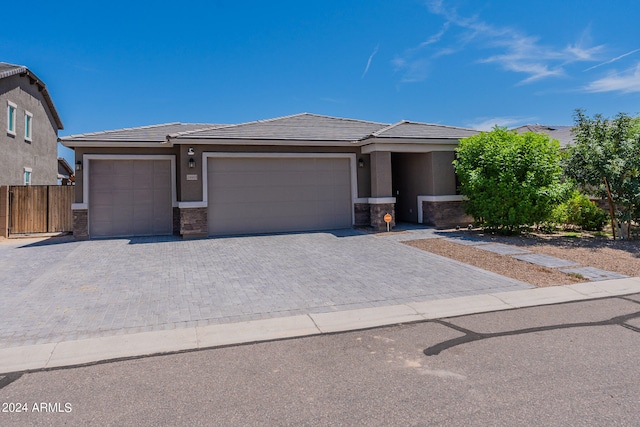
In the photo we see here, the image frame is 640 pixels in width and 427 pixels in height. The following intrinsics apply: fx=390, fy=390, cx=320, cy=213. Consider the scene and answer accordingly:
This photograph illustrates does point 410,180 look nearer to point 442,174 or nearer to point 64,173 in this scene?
point 442,174

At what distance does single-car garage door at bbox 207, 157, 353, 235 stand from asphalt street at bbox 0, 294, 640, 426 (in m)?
A: 9.47

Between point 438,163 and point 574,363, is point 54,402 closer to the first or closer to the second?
point 574,363

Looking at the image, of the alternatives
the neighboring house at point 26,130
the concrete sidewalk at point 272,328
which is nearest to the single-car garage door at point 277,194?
the concrete sidewalk at point 272,328

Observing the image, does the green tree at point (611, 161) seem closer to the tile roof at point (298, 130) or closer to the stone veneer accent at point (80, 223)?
the tile roof at point (298, 130)

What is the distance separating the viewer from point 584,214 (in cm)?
1376

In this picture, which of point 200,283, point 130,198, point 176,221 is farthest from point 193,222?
point 200,283

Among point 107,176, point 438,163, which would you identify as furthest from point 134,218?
point 438,163

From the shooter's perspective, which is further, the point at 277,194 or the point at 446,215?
the point at 446,215

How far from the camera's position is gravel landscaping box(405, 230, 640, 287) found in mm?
7762

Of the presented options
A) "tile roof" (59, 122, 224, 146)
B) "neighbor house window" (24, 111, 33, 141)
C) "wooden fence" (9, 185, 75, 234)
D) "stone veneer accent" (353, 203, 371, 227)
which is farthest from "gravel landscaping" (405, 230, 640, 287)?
"neighbor house window" (24, 111, 33, 141)

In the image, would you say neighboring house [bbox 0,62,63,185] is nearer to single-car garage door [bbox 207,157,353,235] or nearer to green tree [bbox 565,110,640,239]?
single-car garage door [bbox 207,157,353,235]

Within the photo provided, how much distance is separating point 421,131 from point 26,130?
19.6 m

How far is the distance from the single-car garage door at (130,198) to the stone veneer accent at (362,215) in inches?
270

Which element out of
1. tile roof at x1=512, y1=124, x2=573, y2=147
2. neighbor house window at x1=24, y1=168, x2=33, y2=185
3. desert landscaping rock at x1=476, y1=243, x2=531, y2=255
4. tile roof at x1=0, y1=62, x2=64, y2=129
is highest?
tile roof at x1=0, y1=62, x2=64, y2=129
